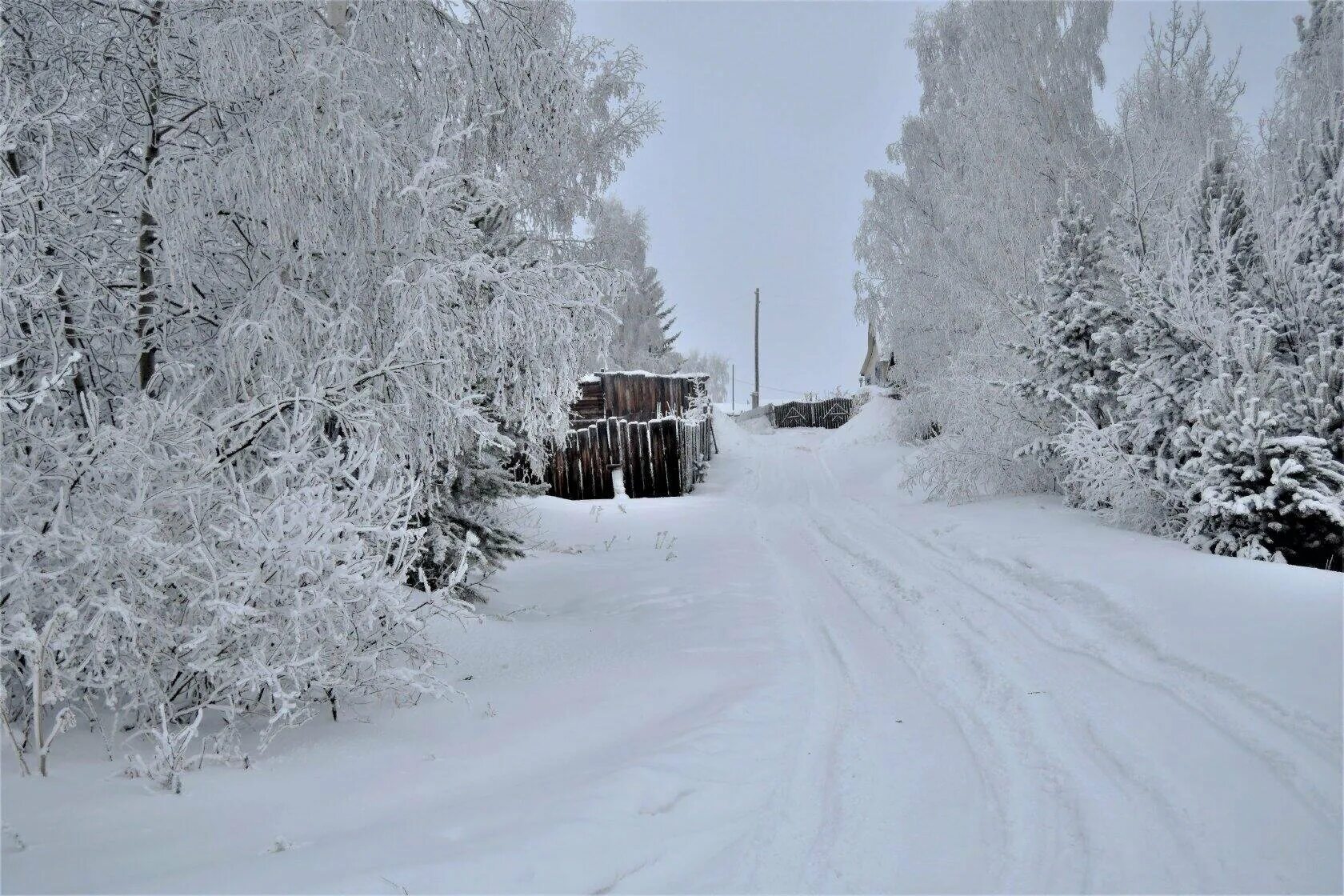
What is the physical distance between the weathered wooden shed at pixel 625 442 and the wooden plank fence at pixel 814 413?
25130 mm

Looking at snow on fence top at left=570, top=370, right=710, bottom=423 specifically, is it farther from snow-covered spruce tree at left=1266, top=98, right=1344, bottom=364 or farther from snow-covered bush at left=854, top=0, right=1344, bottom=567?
snow-covered spruce tree at left=1266, top=98, right=1344, bottom=364

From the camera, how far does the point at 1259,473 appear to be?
5.96 m

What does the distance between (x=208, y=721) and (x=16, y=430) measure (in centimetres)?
156

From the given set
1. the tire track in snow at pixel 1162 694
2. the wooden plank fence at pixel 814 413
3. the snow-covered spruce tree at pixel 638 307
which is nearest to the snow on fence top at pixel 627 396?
the snow-covered spruce tree at pixel 638 307

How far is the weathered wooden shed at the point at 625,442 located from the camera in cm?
1386

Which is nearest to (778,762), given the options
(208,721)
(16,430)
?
(208,721)

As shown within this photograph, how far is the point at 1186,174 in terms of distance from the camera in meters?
10.2

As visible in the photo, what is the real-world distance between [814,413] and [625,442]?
88.2 ft

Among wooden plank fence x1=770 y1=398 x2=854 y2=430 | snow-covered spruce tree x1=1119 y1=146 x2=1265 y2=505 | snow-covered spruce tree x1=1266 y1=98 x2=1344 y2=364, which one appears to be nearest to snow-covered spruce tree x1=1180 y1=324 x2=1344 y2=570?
snow-covered spruce tree x1=1119 y1=146 x2=1265 y2=505

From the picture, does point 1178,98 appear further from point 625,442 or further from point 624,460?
point 624,460

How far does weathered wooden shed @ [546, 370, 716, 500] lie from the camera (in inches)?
Answer: 546

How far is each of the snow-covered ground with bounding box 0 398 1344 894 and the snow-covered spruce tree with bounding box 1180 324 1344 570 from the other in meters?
0.81

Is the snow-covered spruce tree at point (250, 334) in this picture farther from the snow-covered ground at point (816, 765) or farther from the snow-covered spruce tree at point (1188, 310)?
the snow-covered spruce tree at point (1188, 310)

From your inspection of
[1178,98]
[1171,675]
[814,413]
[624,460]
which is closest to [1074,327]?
[1178,98]
